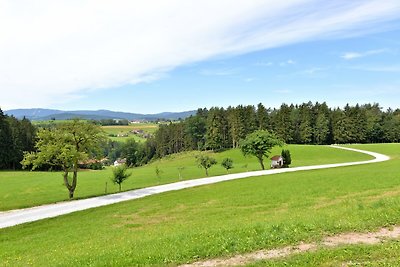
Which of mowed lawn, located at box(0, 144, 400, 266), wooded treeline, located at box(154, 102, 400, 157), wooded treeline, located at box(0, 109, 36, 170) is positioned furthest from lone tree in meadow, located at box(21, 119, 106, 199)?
wooded treeline, located at box(154, 102, 400, 157)

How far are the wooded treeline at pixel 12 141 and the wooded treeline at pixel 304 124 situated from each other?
60.2 metres

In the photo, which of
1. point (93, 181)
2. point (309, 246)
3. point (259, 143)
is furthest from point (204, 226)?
point (93, 181)

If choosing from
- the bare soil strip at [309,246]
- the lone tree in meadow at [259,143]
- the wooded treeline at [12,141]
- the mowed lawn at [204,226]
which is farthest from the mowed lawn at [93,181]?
the bare soil strip at [309,246]

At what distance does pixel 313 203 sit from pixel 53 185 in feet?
158

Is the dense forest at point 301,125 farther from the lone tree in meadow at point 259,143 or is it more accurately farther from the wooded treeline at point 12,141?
the wooded treeline at point 12,141

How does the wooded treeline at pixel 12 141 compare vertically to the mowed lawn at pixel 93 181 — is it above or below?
above

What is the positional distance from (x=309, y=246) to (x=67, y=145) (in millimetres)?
31372

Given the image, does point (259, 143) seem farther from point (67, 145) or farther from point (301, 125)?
point (301, 125)

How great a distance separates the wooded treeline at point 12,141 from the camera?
329ft

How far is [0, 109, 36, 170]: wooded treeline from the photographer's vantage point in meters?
100

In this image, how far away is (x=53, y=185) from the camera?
2323 inches

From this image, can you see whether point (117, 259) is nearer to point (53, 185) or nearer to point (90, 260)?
point (90, 260)

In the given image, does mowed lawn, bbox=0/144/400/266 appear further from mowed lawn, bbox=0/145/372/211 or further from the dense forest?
the dense forest

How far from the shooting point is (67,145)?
123 feet
